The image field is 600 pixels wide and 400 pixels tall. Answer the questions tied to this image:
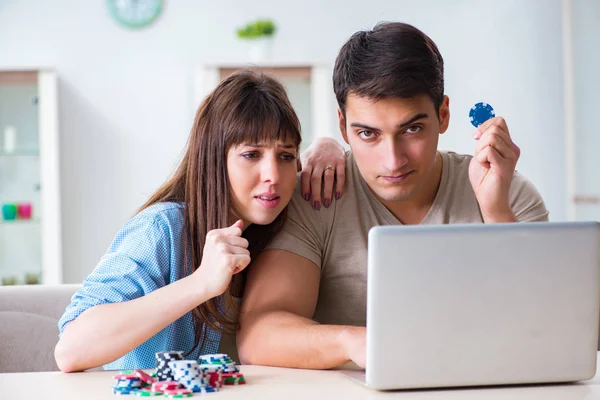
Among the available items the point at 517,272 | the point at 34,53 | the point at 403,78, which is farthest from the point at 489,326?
the point at 34,53

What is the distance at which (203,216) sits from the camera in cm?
171

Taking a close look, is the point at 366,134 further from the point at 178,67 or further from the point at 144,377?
the point at 178,67

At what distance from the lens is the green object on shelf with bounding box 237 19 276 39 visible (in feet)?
15.9

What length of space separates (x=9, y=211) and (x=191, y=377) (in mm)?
3785

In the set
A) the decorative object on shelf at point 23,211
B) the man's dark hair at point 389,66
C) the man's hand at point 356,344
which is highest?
the man's dark hair at point 389,66

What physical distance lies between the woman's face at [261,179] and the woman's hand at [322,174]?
0.11m

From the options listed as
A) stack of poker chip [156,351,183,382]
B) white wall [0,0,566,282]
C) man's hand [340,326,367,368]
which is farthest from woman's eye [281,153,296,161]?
white wall [0,0,566,282]

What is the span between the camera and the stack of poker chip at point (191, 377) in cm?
121

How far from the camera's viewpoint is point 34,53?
4.96 meters

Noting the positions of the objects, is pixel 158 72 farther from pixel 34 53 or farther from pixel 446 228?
pixel 446 228

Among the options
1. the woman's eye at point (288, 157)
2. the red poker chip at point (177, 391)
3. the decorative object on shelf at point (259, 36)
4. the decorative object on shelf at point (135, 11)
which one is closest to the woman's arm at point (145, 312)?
the red poker chip at point (177, 391)

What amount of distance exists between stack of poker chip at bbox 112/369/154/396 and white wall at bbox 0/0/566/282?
381cm

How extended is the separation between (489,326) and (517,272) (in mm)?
88

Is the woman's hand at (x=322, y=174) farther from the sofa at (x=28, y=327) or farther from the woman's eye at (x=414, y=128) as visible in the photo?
the sofa at (x=28, y=327)
